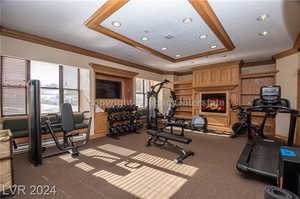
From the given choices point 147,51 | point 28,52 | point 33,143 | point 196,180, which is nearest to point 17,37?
point 28,52

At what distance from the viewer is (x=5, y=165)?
182 cm

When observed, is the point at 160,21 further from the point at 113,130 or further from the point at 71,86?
the point at 71,86

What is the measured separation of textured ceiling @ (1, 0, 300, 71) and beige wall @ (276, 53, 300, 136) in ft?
1.91

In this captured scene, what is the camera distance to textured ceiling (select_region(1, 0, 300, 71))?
2256 millimetres

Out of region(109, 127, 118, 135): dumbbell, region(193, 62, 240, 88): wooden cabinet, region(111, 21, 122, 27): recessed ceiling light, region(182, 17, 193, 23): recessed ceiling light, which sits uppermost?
region(111, 21, 122, 27): recessed ceiling light

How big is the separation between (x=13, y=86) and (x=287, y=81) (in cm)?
813

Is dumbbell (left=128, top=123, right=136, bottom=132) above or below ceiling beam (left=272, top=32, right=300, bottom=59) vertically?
below

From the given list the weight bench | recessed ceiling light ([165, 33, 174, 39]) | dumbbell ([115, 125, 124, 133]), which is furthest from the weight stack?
recessed ceiling light ([165, 33, 174, 39])

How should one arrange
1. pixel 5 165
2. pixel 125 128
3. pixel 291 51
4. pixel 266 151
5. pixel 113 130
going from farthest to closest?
pixel 125 128 → pixel 113 130 → pixel 291 51 → pixel 266 151 → pixel 5 165

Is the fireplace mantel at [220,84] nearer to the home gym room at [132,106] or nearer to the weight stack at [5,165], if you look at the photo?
the home gym room at [132,106]

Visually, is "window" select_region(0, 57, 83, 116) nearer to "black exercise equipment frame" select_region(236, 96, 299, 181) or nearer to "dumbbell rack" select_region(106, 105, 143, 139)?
"dumbbell rack" select_region(106, 105, 143, 139)

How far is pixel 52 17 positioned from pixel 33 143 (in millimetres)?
2448

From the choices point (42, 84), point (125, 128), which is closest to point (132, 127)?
point (125, 128)

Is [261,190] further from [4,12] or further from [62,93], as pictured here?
[62,93]
